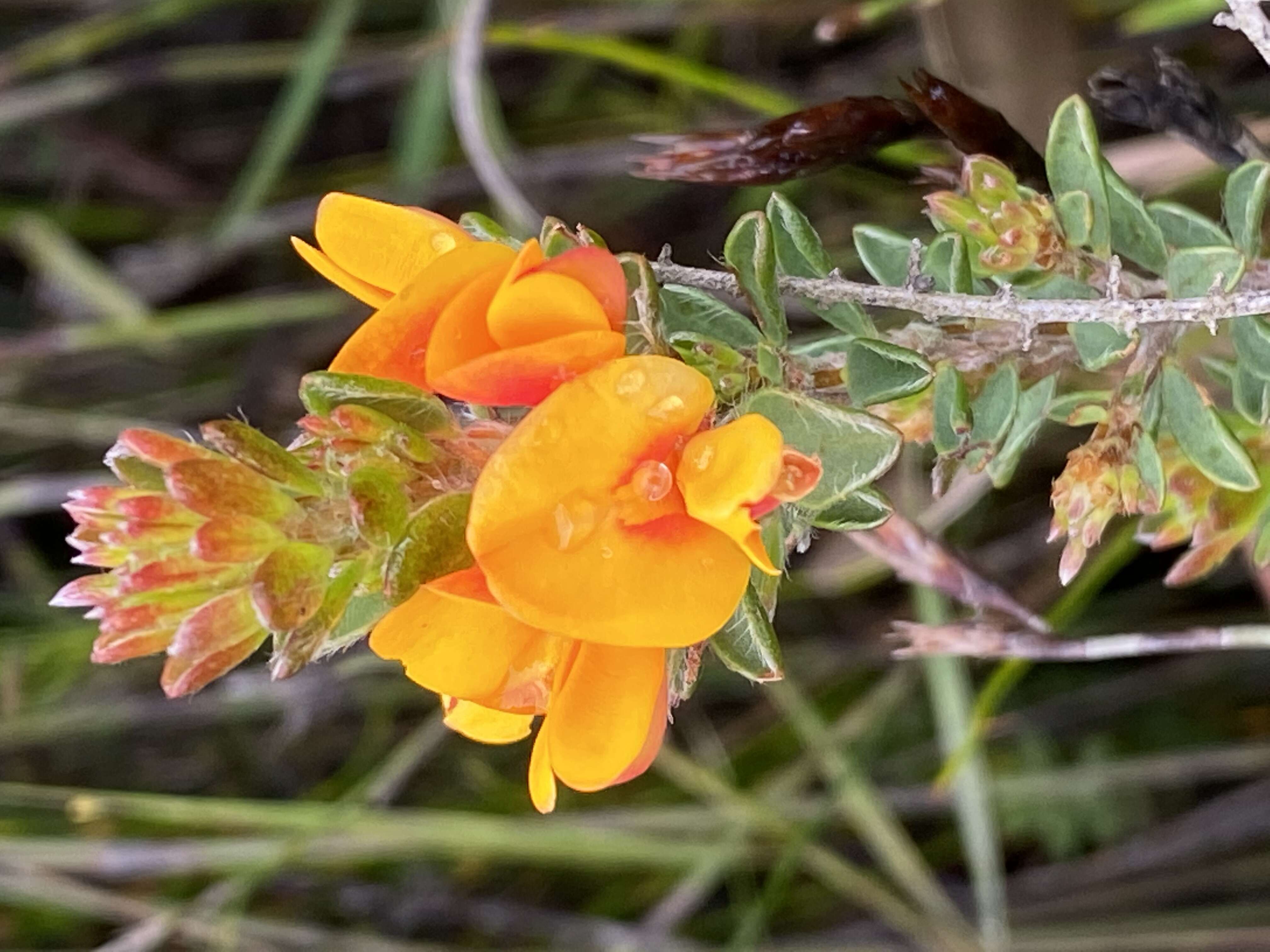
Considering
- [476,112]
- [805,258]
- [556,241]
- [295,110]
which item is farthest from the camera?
[295,110]

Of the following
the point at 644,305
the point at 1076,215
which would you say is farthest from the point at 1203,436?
the point at 644,305

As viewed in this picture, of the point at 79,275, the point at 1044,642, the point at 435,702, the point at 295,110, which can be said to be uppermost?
the point at 295,110

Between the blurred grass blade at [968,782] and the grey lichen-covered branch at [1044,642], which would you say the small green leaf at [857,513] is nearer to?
the grey lichen-covered branch at [1044,642]

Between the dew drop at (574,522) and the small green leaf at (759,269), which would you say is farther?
the small green leaf at (759,269)

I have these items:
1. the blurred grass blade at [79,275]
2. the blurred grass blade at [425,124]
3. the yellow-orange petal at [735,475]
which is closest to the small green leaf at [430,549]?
the yellow-orange petal at [735,475]

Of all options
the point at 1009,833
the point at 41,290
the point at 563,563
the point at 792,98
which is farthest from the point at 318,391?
the point at 41,290

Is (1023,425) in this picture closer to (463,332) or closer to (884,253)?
(884,253)
